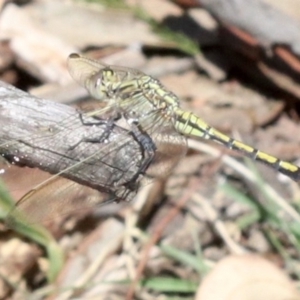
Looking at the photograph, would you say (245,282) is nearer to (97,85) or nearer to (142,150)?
(142,150)

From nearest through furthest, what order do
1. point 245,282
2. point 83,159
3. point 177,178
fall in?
point 83,159 < point 245,282 < point 177,178

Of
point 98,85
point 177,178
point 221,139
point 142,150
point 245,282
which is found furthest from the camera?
point 177,178

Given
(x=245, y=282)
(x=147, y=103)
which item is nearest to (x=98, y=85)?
(x=147, y=103)

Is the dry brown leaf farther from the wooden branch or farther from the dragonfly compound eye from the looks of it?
the dragonfly compound eye

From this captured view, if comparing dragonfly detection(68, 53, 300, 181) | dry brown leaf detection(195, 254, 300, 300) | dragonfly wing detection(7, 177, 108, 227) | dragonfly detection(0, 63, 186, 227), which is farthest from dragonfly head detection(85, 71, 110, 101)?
dry brown leaf detection(195, 254, 300, 300)

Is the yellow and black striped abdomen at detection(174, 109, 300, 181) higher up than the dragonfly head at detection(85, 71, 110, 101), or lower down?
higher up

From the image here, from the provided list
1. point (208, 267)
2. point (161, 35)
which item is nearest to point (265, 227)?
point (208, 267)

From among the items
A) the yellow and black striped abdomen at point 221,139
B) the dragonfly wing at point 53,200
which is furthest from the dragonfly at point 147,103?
the dragonfly wing at point 53,200
